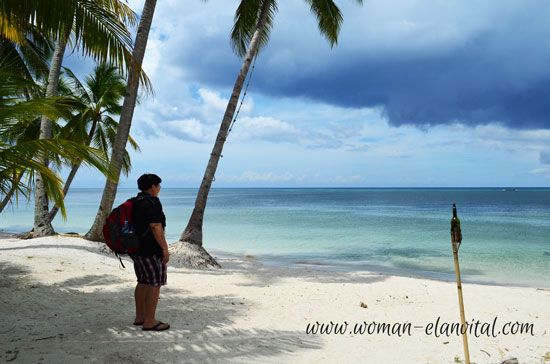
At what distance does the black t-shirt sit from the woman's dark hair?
15cm

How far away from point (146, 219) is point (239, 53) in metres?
11.5

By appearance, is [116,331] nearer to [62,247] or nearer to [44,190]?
[62,247]

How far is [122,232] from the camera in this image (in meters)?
4.32

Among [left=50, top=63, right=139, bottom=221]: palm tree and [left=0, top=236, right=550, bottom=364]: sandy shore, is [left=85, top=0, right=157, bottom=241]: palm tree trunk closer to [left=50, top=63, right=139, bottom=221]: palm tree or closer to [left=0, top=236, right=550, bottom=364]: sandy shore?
[left=0, top=236, right=550, bottom=364]: sandy shore

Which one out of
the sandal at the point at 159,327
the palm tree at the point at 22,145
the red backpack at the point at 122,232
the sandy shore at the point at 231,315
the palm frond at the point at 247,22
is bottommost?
the sandy shore at the point at 231,315

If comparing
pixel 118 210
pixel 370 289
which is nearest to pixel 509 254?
pixel 370 289

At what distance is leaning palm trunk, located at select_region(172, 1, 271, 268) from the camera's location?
36.6 feet

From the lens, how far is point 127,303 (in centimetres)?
619

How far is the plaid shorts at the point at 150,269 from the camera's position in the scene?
447 centimetres

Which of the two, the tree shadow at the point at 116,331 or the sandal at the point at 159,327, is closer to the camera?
the tree shadow at the point at 116,331

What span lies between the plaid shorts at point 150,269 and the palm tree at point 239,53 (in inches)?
252

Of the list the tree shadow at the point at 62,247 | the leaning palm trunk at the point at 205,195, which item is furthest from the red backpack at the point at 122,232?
the leaning palm trunk at the point at 205,195

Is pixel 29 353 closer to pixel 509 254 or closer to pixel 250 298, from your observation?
pixel 250 298

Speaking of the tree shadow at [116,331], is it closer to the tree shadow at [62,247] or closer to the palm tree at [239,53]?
the tree shadow at [62,247]
